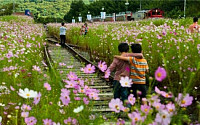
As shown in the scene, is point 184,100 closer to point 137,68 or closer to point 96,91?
point 96,91

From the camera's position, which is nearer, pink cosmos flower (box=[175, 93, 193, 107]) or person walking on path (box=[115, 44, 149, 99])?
pink cosmos flower (box=[175, 93, 193, 107])

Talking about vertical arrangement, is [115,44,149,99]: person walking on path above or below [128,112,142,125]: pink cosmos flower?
below

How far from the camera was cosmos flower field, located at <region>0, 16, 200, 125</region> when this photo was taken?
Result: 1.93 meters

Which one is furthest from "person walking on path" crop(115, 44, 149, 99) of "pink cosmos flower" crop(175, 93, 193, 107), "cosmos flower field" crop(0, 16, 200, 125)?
"pink cosmos flower" crop(175, 93, 193, 107)

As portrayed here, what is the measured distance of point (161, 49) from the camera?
7227 millimetres

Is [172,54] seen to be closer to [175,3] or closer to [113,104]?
[113,104]

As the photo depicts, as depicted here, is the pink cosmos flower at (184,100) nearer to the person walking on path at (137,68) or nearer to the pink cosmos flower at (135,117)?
the pink cosmos flower at (135,117)

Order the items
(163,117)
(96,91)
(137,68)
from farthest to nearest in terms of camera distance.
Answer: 1. (137,68)
2. (96,91)
3. (163,117)

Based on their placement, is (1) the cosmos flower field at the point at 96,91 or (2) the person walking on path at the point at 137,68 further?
(2) the person walking on path at the point at 137,68

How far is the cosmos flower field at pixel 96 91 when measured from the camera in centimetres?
193

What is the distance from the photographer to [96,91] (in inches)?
108

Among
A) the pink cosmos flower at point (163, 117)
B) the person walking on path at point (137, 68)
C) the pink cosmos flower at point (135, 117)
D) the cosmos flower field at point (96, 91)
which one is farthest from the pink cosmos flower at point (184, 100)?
the person walking on path at point (137, 68)

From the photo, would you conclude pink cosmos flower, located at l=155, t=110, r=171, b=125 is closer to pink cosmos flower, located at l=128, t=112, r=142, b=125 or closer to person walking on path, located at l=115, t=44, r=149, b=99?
pink cosmos flower, located at l=128, t=112, r=142, b=125

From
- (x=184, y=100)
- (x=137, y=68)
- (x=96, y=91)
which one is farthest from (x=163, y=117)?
(x=137, y=68)
